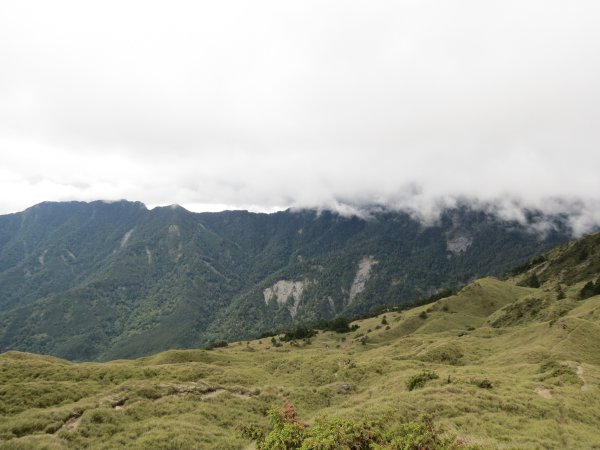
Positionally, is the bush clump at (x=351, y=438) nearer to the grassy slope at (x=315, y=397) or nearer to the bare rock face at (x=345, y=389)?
the grassy slope at (x=315, y=397)

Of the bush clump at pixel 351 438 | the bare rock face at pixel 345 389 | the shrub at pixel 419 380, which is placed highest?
the bush clump at pixel 351 438

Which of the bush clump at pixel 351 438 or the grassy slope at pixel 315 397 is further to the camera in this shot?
the grassy slope at pixel 315 397

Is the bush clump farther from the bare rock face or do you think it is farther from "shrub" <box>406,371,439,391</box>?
the bare rock face

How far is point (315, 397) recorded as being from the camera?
163 ft

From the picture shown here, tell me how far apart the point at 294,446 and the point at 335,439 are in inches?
97.6

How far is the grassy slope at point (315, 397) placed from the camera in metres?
31.3

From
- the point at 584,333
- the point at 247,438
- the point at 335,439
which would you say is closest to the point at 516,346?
the point at 584,333

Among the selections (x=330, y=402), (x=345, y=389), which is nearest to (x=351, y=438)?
(x=330, y=402)

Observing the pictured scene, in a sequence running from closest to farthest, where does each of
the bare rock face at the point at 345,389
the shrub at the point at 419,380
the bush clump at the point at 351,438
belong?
the bush clump at the point at 351,438 < the shrub at the point at 419,380 < the bare rock face at the point at 345,389

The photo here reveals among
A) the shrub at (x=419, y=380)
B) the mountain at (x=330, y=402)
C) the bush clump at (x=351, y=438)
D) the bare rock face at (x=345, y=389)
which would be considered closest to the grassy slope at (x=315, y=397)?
the mountain at (x=330, y=402)

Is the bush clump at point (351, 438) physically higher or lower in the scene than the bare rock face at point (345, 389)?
higher

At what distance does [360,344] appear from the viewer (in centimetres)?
12312

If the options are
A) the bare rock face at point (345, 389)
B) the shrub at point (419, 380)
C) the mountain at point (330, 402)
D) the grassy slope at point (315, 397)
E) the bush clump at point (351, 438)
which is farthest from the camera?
the bare rock face at point (345, 389)

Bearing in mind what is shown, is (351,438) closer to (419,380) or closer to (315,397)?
(419,380)
